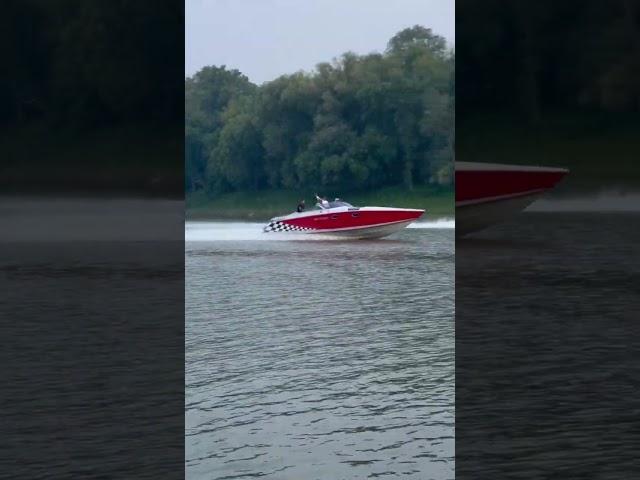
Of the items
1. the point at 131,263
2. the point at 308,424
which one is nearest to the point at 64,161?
the point at 131,263

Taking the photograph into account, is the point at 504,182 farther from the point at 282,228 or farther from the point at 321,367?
the point at 282,228

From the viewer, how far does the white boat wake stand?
22.3 m

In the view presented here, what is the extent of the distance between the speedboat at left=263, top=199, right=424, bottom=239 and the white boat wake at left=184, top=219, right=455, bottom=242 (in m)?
0.49

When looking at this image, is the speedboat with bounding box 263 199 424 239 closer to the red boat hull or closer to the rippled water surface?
the red boat hull

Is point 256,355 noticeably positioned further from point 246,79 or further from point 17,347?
point 246,79

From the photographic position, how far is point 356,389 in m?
8.44

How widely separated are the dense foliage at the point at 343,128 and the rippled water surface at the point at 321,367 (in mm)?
9587

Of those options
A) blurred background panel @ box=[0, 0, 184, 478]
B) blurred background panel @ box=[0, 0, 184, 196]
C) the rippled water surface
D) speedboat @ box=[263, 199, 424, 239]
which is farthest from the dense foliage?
blurred background panel @ box=[0, 0, 184, 196]

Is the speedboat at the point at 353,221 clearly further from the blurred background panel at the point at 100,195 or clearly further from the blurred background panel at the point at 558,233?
the blurred background panel at the point at 100,195

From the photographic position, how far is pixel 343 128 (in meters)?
29.9

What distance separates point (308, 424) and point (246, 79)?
27.4 m

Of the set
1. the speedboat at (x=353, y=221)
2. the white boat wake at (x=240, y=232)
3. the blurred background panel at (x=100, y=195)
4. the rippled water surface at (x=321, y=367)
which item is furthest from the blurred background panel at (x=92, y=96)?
the white boat wake at (x=240, y=232)

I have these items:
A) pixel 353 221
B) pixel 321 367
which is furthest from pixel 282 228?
pixel 321 367

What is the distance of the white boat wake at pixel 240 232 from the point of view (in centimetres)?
2231
